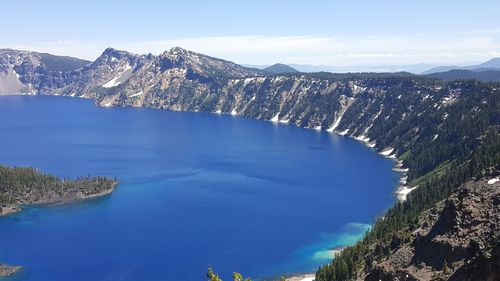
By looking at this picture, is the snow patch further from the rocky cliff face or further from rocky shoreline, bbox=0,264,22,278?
rocky shoreline, bbox=0,264,22,278

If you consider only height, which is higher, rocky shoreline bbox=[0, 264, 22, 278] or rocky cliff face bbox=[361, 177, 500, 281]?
rocky cliff face bbox=[361, 177, 500, 281]

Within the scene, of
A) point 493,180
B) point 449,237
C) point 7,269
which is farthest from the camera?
point 7,269

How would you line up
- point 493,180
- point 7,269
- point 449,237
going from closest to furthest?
point 449,237 → point 493,180 → point 7,269

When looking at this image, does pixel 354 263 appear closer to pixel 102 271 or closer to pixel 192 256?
pixel 192 256

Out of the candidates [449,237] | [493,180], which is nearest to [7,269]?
[449,237]

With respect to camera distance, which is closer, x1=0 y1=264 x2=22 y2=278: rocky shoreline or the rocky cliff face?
the rocky cliff face

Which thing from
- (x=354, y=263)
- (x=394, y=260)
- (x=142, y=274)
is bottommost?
(x=142, y=274)

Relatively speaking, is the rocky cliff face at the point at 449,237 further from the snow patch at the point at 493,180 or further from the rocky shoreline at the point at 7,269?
the rocky shoreline at the point at 7,269

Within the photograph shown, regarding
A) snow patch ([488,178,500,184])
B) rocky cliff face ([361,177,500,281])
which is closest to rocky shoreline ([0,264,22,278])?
rocky cliff face ([361,177,500,281])

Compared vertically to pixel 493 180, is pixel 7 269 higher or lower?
lower

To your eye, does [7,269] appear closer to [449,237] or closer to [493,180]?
[449,237]

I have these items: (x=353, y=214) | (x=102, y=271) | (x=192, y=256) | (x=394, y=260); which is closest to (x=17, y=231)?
(x=102, y=271)
